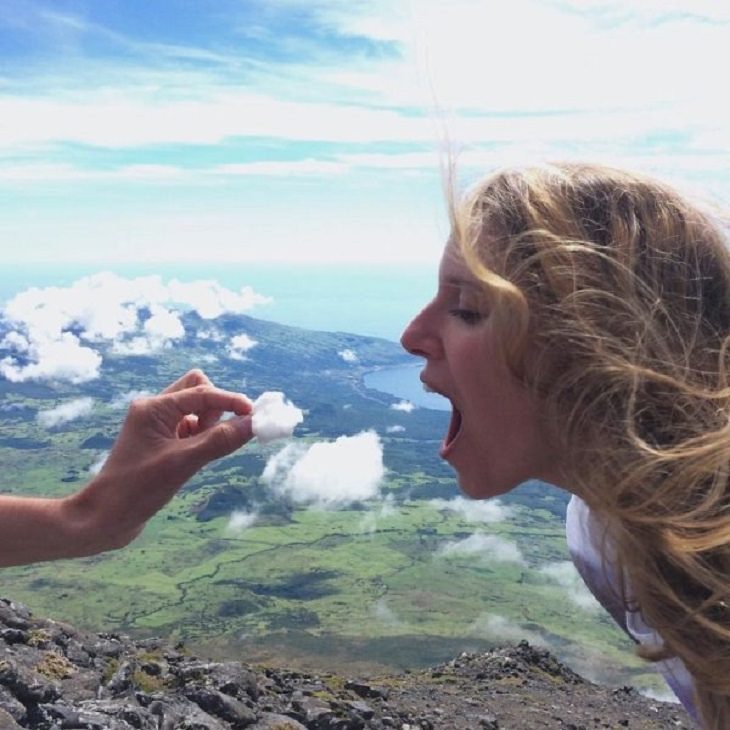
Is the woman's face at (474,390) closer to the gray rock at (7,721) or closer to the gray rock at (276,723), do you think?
the gray rock at (7,721)

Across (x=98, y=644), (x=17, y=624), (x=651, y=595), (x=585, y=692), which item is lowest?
(x=585, y=692)

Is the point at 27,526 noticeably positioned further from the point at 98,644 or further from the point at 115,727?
the point at 98,644

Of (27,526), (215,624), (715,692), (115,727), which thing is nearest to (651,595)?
(715,692)

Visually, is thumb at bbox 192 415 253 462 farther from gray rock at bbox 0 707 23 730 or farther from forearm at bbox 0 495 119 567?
gray rock at bbox 0 707 23 730

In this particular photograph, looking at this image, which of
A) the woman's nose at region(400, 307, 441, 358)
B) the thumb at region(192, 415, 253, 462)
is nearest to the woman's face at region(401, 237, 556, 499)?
the woman's nose at region(400, 307, 441, 358)

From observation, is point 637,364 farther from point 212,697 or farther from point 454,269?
point 212,697

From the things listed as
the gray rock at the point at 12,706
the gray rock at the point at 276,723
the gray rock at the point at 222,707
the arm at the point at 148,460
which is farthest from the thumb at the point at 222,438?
the gray rock at the point at 276,723
